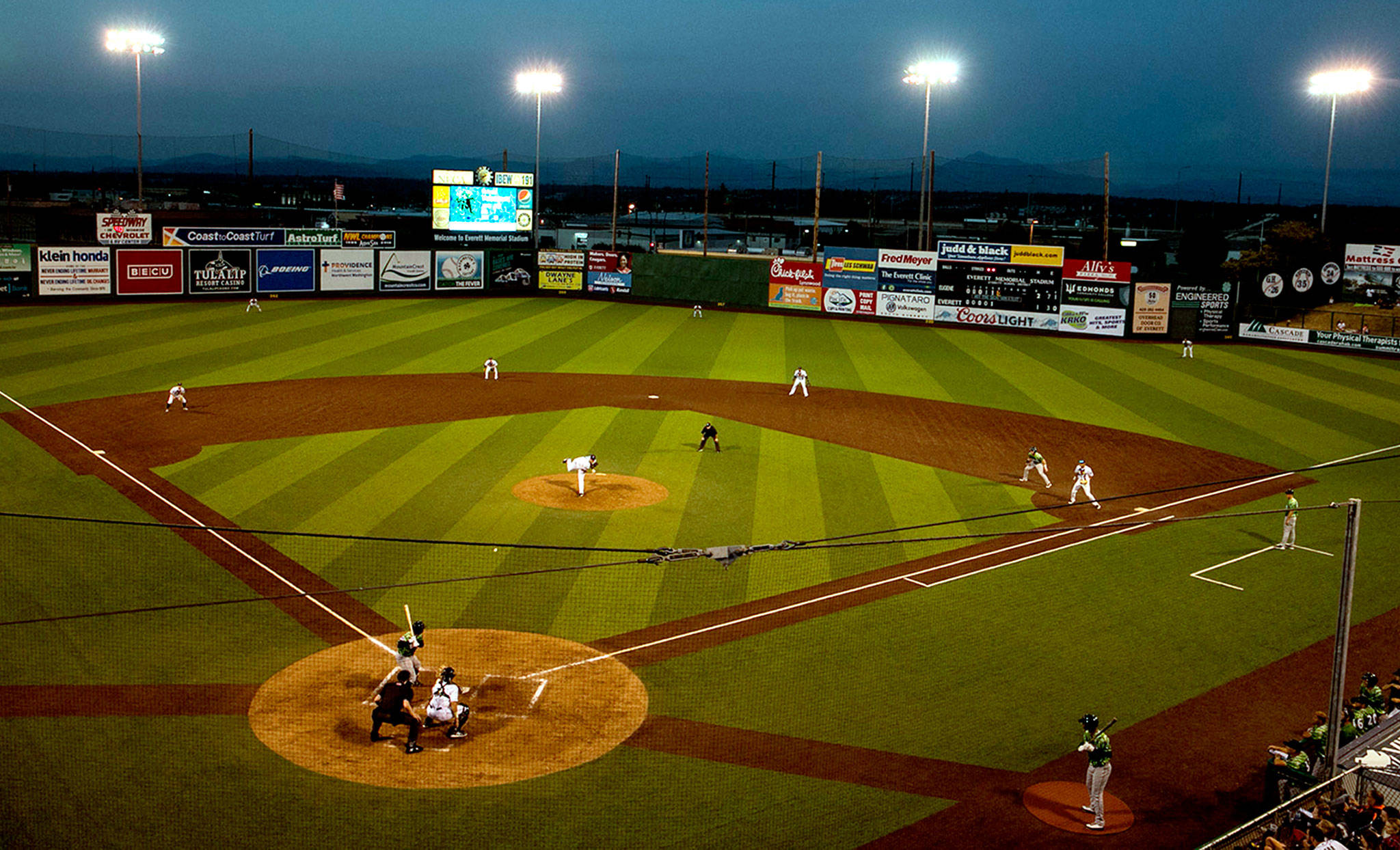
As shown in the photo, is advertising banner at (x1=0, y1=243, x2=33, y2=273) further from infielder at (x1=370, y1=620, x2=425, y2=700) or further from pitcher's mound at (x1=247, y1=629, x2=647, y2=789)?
Answer: infielder at (x1=370, y1=620, x2=425, y2=700)

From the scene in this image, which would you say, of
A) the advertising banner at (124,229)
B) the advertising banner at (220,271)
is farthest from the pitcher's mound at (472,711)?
the advertising banner at (124,229)

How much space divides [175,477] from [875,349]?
2908 centimetres

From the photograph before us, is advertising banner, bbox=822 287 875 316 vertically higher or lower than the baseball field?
higher

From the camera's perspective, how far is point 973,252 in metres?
51.9

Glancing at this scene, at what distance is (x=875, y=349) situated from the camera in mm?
45250

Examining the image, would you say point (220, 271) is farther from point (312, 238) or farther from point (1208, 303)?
point (1208, 303)

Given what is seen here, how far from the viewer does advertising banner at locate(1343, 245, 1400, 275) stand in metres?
49.8

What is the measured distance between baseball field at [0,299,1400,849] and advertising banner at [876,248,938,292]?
66.4 ft

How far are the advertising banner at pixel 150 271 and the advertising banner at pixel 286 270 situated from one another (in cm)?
355

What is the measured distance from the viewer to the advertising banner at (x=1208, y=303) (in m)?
49.1

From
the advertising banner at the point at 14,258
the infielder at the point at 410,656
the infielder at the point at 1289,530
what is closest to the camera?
the infielder at the point at 410,656

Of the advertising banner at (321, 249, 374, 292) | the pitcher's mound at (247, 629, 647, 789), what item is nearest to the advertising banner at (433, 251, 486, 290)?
the advertising banner at (321, 249, 374, 292)

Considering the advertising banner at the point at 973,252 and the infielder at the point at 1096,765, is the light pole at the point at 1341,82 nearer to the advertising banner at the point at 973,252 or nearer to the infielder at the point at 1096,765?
the advertising banner at the point at 973,252

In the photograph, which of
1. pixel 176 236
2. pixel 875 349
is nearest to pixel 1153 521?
pixel 875 349
